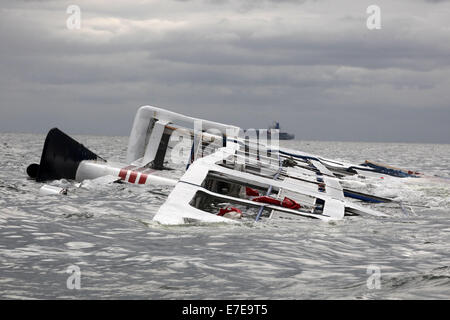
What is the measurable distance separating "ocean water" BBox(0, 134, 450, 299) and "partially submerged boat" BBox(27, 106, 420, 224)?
61 centimetres

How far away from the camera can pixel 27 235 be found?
7051mm

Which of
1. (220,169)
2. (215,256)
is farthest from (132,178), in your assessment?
(215,256)

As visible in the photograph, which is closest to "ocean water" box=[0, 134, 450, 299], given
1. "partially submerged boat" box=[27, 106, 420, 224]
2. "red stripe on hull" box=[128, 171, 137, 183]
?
"partially submerged boat" box=[27, 106, 420, 224]

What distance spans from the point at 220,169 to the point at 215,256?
10.3ft

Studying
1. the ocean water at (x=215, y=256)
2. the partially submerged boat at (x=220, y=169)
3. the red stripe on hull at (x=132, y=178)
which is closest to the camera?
the ocean water at (x=215, y=256)

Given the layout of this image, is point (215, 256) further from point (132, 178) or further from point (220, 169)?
point (132, 178)

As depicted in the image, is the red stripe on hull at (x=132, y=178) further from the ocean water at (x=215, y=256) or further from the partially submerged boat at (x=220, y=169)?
the ocean water at (x=215, y=256)

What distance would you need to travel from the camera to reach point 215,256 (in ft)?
19.9

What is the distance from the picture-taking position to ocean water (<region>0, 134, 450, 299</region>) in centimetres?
484

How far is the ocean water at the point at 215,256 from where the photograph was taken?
4.84 metres

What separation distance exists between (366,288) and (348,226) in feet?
10.2

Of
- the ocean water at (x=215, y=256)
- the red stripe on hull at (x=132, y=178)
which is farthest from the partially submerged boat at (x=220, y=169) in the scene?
the ocean water at (x=215, y=256)

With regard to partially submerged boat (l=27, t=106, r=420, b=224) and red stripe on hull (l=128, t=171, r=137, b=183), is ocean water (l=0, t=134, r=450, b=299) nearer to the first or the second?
partially submerged boat (l=27, t=106, r=420, b=224)

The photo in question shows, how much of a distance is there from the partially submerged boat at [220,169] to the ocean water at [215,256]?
609 mm
